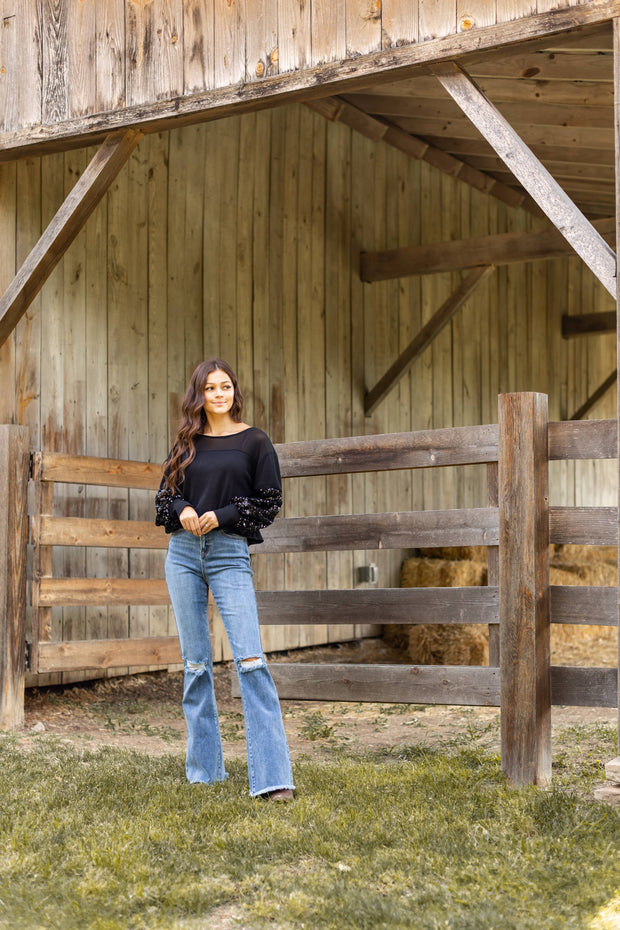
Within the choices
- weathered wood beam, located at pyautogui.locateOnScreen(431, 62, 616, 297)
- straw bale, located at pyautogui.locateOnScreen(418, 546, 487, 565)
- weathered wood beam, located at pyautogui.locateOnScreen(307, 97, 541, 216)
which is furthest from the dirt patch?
weathered wood beam, located at pyautogui.locateOnScreen(307, 97, 541, 216)

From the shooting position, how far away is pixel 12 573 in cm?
606

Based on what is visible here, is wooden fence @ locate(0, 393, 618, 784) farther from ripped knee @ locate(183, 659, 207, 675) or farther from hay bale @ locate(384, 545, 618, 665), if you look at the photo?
hay bale @ locate(384, 545, 618, 665)

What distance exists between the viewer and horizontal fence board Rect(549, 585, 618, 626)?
4.49 metres

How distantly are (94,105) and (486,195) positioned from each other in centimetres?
629

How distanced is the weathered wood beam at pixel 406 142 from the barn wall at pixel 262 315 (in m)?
0.41

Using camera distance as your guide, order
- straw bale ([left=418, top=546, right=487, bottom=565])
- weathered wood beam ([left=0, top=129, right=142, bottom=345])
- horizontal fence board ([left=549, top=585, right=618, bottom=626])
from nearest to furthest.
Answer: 1. horizontal fence board ([left=549, top=585, right=618, bottom=626])
2. weathered wood beam ([left=0, top=129, right=142, bottom=345])
3. straw bale ([left=418, top=546, right=487, bottom=565])

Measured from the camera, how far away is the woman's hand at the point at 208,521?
4.17 meters

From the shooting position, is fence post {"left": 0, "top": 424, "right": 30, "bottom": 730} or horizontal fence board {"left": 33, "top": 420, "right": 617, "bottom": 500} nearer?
horizontal fence board {"left": 33, "top": 420, "right": 617, "bottom": 500}

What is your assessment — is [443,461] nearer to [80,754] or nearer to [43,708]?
[80,754]

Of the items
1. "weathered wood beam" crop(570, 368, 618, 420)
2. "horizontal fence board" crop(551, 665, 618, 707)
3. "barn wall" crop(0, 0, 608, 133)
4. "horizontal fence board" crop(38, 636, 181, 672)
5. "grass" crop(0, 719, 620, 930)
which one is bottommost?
"grass" crop(0, 719, 620, 930)

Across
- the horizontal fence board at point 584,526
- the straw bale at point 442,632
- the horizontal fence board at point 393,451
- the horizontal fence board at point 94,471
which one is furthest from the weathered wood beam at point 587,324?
the horizontal fence board at point 584,526

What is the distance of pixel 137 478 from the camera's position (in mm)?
6832

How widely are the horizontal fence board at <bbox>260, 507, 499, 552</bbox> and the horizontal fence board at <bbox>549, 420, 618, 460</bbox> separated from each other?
1.30ft

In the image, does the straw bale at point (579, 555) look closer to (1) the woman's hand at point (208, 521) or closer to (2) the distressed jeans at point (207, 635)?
(2) the distressed jeans at point (207, 635)
